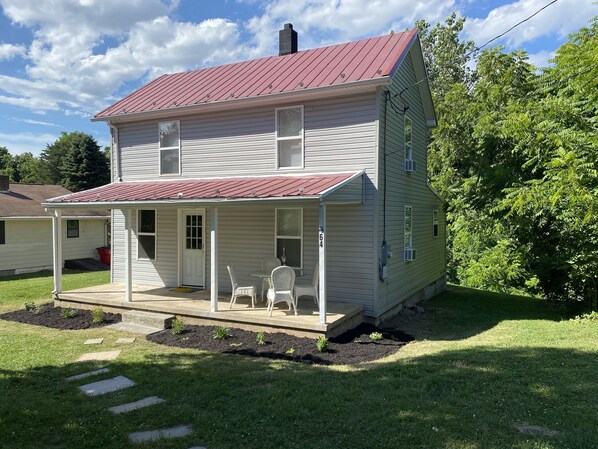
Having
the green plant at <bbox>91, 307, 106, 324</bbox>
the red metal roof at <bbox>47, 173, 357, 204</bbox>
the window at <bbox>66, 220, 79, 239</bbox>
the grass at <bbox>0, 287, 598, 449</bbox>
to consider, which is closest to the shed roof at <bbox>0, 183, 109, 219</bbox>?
the window at <bbox>66, 220, 79, 239</bbox>

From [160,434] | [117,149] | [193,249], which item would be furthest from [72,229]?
[160,434]

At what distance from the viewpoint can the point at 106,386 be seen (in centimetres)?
548

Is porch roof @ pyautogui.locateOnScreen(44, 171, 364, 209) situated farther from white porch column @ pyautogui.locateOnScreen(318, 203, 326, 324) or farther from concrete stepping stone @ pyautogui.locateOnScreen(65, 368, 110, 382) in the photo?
concrete stepping stone @ pyautogui.locateOnScreen(65, 368, 110, 382)

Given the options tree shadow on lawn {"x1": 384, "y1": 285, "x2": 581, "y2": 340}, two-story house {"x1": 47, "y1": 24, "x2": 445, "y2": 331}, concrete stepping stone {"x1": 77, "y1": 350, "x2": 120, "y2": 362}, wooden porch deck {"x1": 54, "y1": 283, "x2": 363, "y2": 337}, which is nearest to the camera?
concrete stepping stone {"x1": 77, "y1": 350, "x2": 120, "y2": 362}

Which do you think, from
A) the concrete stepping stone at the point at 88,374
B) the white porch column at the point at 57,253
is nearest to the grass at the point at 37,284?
the white porch column at the point at 57,253

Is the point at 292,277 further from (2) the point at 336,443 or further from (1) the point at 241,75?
(1) the point at 241,75

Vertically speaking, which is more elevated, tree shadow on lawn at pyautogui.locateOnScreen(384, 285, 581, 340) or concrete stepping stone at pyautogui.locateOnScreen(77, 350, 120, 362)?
concrete stepping stone at pyautogui.locateOnScreen(77, 350, 120, 362)

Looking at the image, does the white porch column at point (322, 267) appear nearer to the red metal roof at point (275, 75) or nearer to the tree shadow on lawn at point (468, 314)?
the tree shadow on lawn at point (468, 314)

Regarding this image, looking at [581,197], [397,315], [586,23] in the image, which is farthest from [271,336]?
[586,23]

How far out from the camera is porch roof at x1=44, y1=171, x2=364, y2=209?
8.02 metres

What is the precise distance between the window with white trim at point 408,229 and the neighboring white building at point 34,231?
11.7 meters

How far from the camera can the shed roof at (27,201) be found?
58.8 ft

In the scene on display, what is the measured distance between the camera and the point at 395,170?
404 inches

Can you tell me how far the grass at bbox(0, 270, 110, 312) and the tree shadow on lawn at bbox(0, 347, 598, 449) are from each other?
7.11 meters
